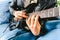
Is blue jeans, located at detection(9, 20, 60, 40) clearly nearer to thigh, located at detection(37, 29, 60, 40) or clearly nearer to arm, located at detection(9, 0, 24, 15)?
thigh, located at detection(37, 29, 60, 40)

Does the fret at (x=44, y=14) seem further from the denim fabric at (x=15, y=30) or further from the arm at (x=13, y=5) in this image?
the arm at (x=13, y=5)

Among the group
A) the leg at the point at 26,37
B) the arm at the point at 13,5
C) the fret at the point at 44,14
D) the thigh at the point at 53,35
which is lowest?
the leg at the point at 26,37

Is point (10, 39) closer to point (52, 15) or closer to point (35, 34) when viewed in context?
point (35, 34)

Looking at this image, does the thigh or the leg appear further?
the leg

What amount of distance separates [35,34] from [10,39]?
25 cm

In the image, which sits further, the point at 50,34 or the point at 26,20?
the point at 26,20

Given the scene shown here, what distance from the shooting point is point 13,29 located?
50.3 inches

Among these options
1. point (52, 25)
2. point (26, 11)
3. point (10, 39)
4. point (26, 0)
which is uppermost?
point (26, 0)

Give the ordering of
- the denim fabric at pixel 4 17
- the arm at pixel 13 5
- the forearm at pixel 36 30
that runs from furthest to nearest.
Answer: the arm at pixel 13 5
the denim fabric at pixel 4 17
the forearm at pixel 36 30

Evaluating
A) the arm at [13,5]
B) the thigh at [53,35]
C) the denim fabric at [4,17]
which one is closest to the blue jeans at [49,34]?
the thigh at [53,35]

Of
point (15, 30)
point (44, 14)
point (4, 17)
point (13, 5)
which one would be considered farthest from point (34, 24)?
point (4, 17)

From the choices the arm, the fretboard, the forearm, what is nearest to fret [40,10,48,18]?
the fretboard

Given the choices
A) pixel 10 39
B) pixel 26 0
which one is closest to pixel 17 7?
pixel 26 0

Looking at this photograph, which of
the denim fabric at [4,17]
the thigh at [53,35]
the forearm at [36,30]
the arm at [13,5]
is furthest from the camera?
the arm at [13,5]
